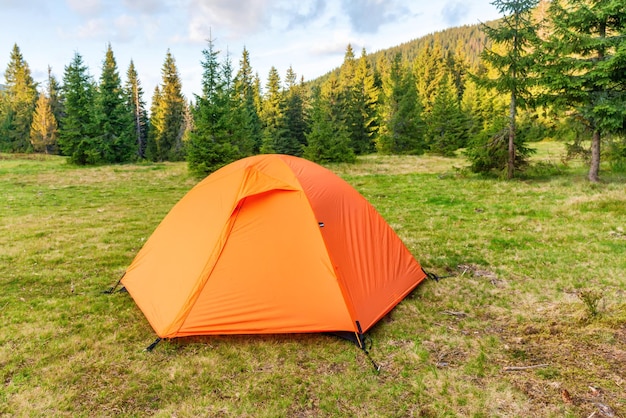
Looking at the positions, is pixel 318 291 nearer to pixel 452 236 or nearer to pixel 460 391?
pixel 460 391

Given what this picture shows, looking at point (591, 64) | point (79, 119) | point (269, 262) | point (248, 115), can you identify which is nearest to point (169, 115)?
point (248, 115)

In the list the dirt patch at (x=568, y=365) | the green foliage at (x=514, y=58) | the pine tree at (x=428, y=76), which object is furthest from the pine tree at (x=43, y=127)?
the dirt patch at (x=568, y=365)

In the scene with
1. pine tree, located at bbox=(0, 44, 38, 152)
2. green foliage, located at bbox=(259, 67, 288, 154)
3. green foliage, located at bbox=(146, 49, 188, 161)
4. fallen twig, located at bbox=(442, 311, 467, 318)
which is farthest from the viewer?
pine tree, located at bbox=(0, 44, 38, 152)

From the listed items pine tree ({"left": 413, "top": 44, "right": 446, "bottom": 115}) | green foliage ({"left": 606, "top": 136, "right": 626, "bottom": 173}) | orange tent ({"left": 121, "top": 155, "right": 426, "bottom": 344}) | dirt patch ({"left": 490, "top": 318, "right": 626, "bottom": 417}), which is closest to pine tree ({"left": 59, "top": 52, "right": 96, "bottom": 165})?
orange tent ({"left": 121, "top": 155, "right": 426, "bottom": 344})

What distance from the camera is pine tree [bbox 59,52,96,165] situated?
955 inches

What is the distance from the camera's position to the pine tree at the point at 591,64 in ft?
37.6

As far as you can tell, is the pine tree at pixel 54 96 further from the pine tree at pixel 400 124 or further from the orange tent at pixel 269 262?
the orange tent at pixel 269 262

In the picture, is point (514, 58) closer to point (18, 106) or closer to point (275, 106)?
point (275, 106)

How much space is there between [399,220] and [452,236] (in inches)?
71.8

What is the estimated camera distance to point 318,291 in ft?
14.2

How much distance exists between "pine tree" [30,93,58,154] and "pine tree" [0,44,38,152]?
3.02 m

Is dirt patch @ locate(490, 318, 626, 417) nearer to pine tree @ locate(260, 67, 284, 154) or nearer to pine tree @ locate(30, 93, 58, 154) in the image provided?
pine tree @ locate(260, 67, 284, 154)

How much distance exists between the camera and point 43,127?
3725cm

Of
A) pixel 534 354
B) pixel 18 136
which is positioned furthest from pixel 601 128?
pixel 18 136
